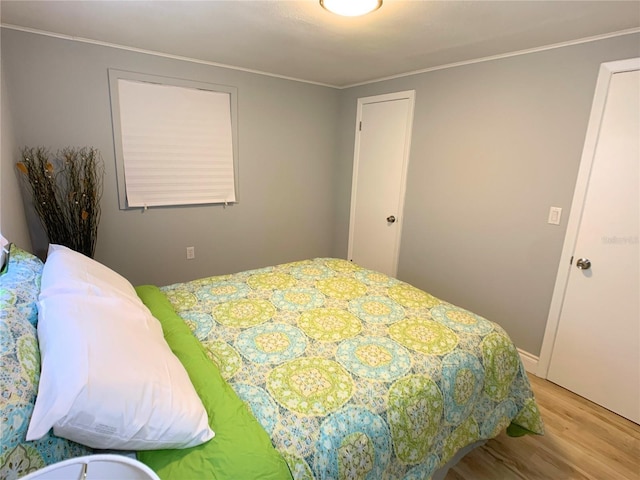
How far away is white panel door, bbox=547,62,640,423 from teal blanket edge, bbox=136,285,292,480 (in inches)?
86.4

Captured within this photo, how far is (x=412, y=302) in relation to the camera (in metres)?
1.93

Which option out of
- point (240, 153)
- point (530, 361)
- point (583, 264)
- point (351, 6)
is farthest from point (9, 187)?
point (530, 361)

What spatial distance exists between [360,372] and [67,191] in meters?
2.51

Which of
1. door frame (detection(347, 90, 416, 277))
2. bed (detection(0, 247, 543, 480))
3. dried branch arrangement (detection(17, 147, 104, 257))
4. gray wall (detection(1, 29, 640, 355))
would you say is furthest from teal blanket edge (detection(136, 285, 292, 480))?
door frame (detection(347, 90, 416, 277))

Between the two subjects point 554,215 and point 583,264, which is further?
point 554,215

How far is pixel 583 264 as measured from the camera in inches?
83.5

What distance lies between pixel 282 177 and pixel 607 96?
2.60 metres

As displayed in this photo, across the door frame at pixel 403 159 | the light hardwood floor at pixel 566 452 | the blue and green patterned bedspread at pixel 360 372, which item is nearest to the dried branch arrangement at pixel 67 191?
the blue and green patterned bedspread at pixel 360 372

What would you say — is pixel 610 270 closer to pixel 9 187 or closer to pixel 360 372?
pixel 360 372

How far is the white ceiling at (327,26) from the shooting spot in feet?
5.50

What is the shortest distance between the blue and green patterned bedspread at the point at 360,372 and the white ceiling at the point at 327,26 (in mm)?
1540

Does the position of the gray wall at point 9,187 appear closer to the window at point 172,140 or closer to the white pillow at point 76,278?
the white pillow at point 76,278

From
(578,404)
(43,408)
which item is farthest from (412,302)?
(43,408)

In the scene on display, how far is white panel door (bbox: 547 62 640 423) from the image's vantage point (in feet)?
6.27
